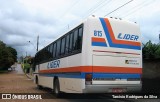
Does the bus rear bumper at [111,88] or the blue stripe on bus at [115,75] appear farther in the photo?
the blue stripe on bus at [115,75]

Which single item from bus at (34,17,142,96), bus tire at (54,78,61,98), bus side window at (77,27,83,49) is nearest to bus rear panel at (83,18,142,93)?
bus at (34,17,142,96)

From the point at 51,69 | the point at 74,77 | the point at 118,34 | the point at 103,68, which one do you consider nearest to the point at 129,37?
the point at 118,34

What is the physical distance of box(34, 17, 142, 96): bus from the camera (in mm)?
11617

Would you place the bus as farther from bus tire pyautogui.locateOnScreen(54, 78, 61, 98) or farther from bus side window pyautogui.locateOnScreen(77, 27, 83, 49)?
bus tire pyautogui.locateOnScreen(54, 78, 61, 98)

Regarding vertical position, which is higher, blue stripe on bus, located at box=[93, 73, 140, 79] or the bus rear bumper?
blue stripe on bus, located at box=[93, 73, 140, 79]

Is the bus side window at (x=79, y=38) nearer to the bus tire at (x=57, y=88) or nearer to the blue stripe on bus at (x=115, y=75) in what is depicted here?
the blue stripe on bus at (x=115, y=75)

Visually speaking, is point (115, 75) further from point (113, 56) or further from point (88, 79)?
point (88, 79)

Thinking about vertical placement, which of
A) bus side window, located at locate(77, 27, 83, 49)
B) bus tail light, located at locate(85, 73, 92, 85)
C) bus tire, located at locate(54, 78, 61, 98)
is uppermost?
bus side window, located at locate(77, 27, 83, 49)

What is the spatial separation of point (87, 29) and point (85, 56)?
1.05m

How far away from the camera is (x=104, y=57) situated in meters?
11.9

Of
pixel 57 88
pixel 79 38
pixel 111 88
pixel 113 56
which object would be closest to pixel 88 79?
pixel 111 88

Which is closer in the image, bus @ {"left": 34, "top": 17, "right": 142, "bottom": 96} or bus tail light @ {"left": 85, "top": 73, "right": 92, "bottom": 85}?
bus tail light @ {"left": 85, "top": 73, "right": 92, "bottom": 85}

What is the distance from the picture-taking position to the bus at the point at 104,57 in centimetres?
→ 1162

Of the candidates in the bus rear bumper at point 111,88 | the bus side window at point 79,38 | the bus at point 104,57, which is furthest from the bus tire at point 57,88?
the bus rear bumper at point 111,88
